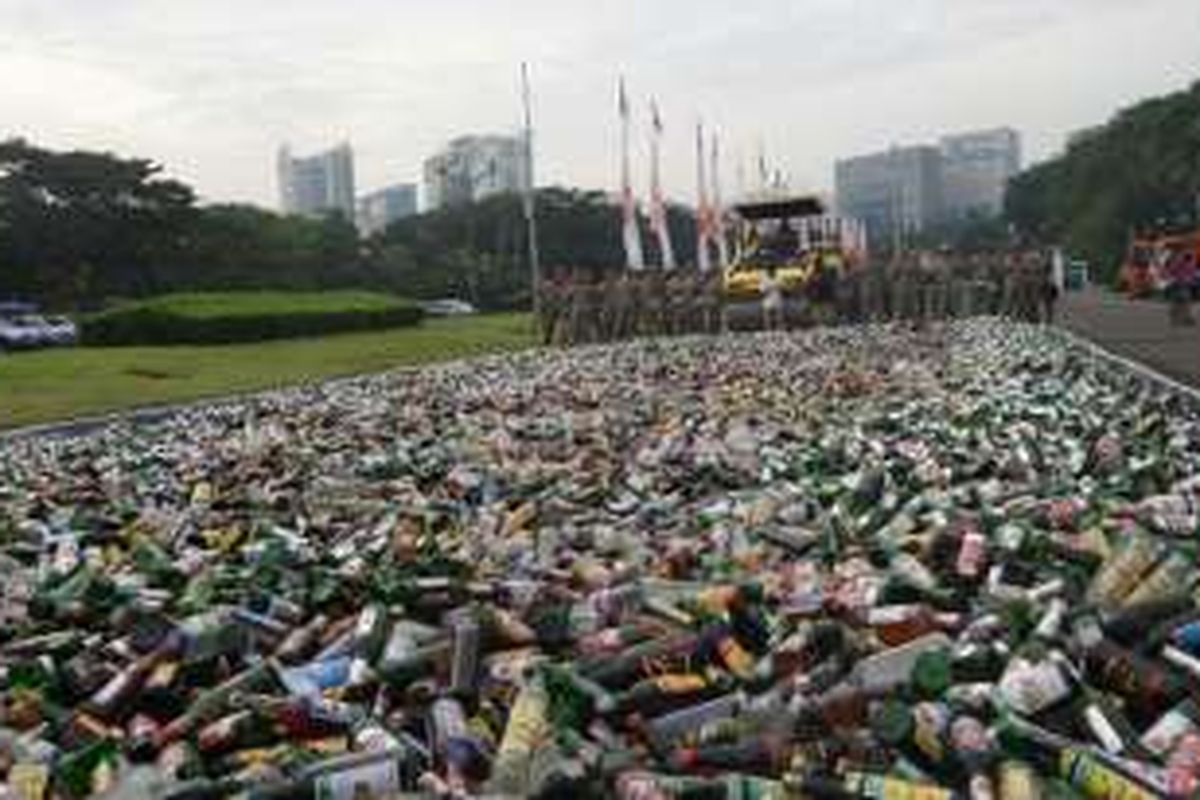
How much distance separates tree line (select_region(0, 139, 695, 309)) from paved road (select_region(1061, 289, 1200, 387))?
4767cm

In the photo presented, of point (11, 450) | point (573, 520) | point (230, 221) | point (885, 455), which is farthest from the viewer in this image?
point (230, 221)

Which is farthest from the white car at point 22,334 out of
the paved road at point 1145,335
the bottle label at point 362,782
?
the bottle label at point 362,782

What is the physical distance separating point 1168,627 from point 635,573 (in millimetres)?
2941

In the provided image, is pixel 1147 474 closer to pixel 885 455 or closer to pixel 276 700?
pixel 885 455

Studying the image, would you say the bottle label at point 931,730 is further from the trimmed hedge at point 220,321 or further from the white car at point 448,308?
the white car at point 448,308

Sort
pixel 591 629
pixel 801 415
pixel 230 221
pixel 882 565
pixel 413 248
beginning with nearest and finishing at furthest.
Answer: pixel 591 629, pixel 882 565, pixel 801 415, pixel 230 221, pixel 413 248

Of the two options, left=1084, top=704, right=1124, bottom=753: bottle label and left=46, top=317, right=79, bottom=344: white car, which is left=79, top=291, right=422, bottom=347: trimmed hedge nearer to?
left=46, top=317, right=79, bottom=344: white car

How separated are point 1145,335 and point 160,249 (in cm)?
8068

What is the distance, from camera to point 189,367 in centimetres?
4338

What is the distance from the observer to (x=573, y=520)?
12016 mm

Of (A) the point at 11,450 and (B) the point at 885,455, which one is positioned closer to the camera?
(B) the point at 885,455

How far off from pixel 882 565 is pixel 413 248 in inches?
5433

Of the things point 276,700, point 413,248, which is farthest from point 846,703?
point 413,248

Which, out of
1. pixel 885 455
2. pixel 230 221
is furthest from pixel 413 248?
pixel 885 455
